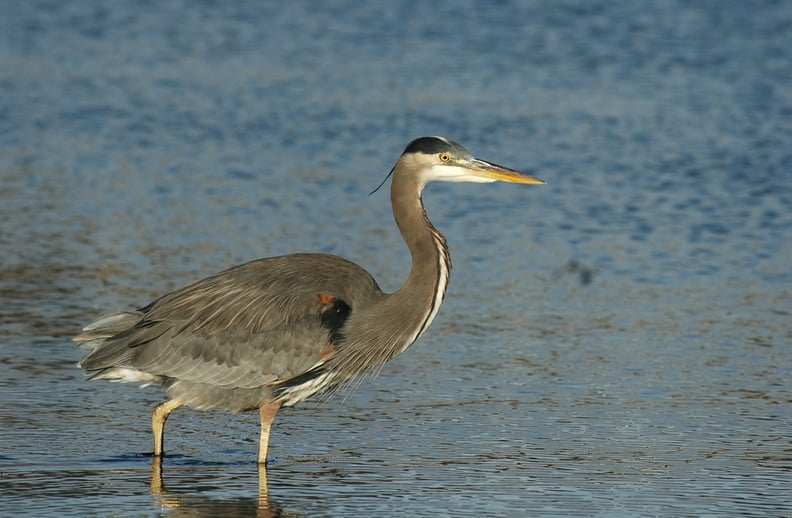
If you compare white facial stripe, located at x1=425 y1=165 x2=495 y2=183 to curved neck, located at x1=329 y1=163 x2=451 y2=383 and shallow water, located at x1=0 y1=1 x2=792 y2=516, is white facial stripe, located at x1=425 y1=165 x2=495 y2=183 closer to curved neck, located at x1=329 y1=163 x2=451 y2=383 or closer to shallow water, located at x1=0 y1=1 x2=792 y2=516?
curved neck, located at x1=329 y1=163 x2=451 y2=383

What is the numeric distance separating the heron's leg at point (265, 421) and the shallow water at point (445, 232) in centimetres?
15

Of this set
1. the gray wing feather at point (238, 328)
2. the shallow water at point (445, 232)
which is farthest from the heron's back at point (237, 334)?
the shallow water at point (445, 232)

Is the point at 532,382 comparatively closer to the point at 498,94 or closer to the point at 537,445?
the point at 537,445

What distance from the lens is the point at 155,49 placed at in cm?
2162

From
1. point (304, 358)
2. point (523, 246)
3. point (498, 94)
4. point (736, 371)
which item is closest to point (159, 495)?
point (304, 358)

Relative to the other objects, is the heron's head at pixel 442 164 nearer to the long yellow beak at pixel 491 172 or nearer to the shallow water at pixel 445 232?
the long yellow beak at pixel 491 172

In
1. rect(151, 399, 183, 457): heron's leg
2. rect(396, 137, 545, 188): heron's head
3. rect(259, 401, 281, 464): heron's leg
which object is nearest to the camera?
rect(259, 401, 281, 464): heron's leg

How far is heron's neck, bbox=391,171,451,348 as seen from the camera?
8.02 meters

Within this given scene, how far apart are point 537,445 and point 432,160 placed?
173cm

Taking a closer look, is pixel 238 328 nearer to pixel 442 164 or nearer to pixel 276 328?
pixel 276 328

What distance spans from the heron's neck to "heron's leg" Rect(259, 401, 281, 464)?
0.83 m

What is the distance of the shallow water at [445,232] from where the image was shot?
23.9 ft

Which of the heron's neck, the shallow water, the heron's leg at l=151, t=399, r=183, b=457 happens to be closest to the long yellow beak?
the heron's neck

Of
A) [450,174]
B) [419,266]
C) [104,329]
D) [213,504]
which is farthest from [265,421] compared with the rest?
[450,174]
